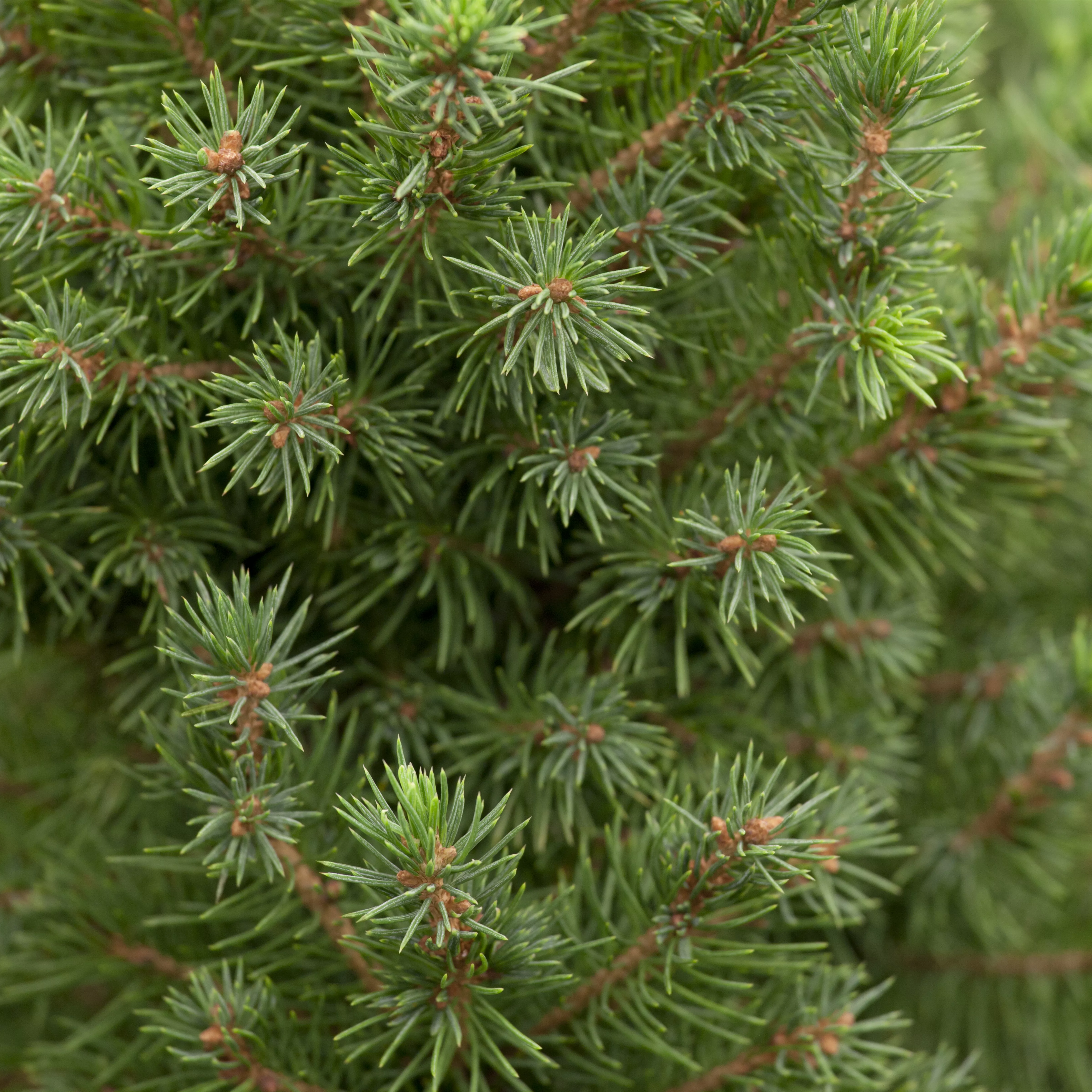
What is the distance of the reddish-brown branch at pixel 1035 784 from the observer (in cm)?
61

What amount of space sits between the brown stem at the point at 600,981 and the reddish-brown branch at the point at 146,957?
0.61ft

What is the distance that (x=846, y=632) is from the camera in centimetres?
59

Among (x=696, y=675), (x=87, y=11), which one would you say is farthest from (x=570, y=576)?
(x=87, y=11)

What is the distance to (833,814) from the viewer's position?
51 cm

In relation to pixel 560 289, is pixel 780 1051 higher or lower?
lower

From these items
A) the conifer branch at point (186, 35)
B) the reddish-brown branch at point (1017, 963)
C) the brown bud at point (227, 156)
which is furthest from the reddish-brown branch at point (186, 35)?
the reddish-brown branch at point (1017, 963)

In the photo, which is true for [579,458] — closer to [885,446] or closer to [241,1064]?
[885,446]

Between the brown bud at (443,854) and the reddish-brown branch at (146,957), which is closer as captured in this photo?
the brown bud at (443,854)

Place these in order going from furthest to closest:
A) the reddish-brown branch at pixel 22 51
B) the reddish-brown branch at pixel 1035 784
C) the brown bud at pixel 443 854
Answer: the reddish-brown branch at pixel 1035 784, the reddish-brown branch at pixel 22 51, the brown bud at pixel 443 854

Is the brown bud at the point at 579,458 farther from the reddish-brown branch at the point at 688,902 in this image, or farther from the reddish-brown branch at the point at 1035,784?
the reddish-brown branch at the point at 1035,784

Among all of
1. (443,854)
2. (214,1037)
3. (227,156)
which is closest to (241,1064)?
(214,1037)

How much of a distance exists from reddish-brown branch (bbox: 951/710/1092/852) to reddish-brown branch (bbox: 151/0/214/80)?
568 mm

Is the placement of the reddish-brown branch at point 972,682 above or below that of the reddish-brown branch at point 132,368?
below

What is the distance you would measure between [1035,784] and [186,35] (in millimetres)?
601
